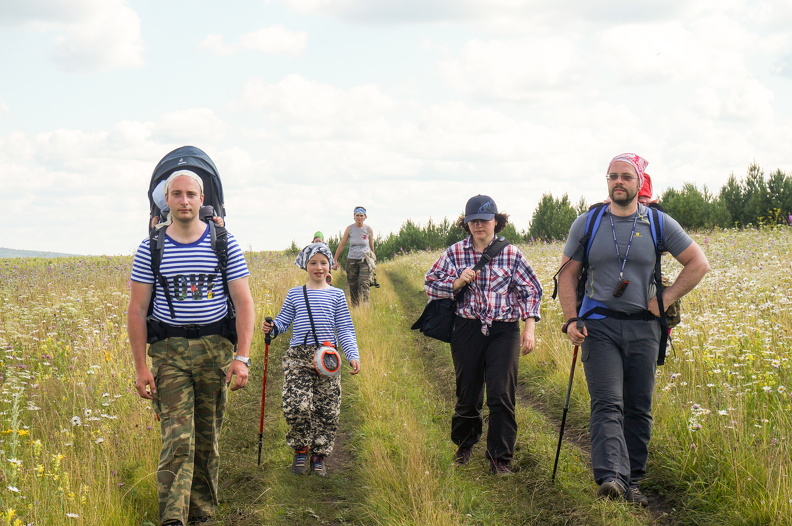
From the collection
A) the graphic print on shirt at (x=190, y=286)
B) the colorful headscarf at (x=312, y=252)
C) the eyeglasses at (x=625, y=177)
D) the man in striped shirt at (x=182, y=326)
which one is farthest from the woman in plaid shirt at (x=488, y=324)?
the graphic print on shirt at (x=190, y=286)

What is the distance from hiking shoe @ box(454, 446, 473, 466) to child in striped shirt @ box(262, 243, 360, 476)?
3.73ft

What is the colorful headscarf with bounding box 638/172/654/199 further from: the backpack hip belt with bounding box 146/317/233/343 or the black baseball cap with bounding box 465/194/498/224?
the backpack hip belt with bounding box 146/317/233/343

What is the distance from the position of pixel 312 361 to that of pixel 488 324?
5.36 feet

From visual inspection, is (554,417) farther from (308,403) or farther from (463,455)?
(308,403)

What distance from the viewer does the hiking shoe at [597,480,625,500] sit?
4.80m

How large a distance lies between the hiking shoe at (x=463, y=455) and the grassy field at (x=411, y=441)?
0.10 meters

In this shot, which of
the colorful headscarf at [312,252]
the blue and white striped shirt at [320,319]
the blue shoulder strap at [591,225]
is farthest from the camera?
the colorful headscarf at [312,252]

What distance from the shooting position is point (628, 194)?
16.8 feet

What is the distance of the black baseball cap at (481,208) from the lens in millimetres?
6148

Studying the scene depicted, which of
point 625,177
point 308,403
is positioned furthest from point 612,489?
point 308,403

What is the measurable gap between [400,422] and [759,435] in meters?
3.20

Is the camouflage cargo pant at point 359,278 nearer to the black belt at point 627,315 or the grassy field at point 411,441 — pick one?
the grassy field at point 411,441

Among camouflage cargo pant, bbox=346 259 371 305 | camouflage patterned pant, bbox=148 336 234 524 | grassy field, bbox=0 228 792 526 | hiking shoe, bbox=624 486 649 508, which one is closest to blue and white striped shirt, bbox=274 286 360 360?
grassy field, bbox=0 228 792 526

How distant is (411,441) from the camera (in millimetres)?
5957
